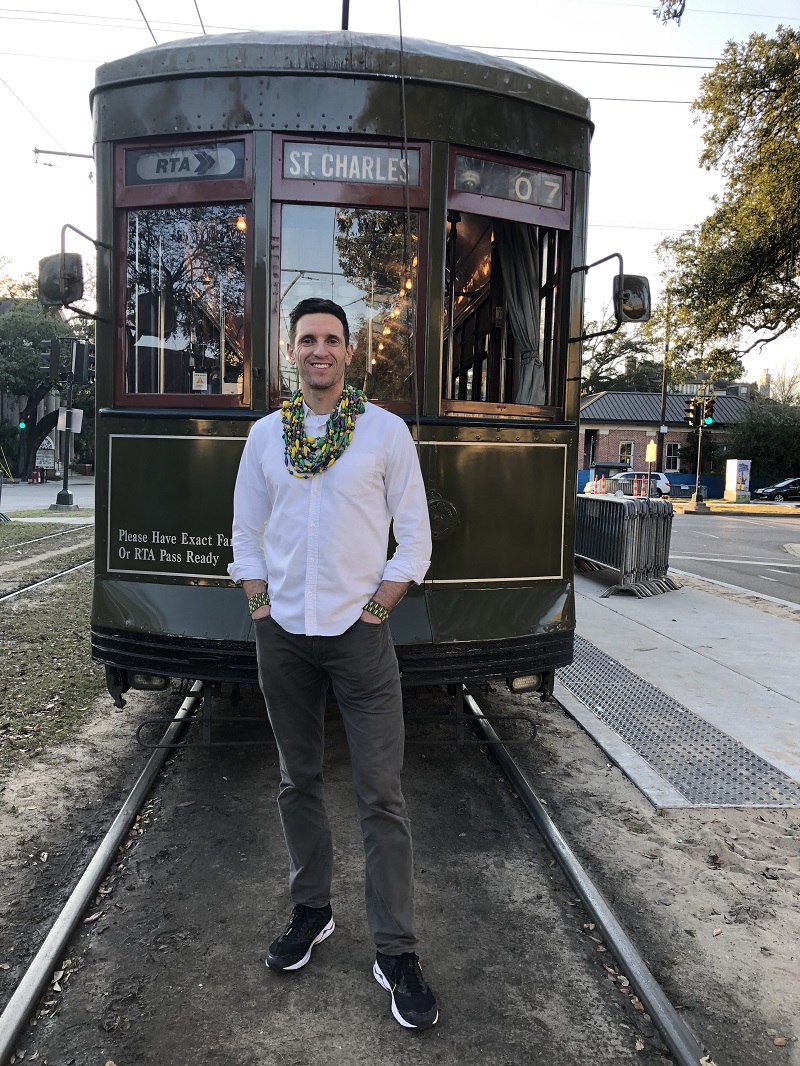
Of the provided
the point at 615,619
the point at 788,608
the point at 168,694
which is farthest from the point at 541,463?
the point at 788,608

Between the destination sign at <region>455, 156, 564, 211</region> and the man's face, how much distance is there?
1740 millimetres

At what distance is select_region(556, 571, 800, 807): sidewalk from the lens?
4.74 metres

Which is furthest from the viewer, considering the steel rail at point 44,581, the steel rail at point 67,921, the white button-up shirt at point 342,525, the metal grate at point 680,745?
the steel rail at point 44,581

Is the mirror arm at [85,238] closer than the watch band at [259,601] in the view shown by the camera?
No

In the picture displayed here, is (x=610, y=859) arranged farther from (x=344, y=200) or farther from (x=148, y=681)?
(x=344, y=200)

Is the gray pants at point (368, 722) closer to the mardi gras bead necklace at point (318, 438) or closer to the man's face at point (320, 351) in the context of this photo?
the mardi gras bead necklace at point (318, 438)

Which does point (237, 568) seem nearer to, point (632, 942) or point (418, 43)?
point (632, 942)

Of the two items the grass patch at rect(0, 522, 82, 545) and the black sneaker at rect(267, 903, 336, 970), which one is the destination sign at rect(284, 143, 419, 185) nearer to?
the black sneaker at rect(267, 903, 336, 970)

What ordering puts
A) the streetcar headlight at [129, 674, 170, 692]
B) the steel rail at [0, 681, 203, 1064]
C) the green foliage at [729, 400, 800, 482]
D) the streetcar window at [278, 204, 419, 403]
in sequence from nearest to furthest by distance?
the steel rail at [0, 681, 203, 1064] → the streetcar window at [278, 204, 419, 403] → the streetcar headlight at [129, 674, 170, 692] → the green foliage at [729, 400, 800, 482]

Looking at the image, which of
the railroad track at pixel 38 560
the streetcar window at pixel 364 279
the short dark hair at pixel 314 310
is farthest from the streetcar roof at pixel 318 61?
the railroad track at pixel 38 560

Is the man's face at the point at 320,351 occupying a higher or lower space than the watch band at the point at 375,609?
higher

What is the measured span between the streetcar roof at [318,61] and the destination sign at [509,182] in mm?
334

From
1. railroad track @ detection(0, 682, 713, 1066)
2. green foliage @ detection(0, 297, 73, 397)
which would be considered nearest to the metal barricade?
railroad track @ detection(0, 682, 713, 1066)

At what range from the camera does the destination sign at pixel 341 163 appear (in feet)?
12.4
